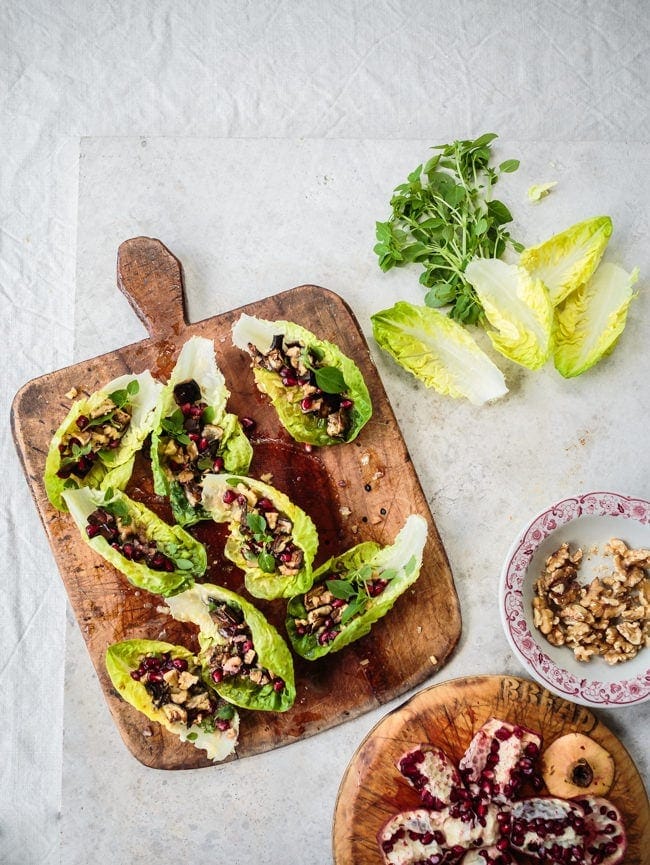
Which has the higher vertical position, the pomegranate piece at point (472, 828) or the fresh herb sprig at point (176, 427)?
the fresh herb sprig at point (176, 427)

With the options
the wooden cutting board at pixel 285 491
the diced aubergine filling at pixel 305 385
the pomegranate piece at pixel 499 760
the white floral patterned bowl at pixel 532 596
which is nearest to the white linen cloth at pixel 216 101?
the wooden cutting board at pixel 285 491

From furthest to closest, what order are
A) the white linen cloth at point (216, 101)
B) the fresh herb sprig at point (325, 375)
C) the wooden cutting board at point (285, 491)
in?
1. the white linen cloth at point (216, 101)
2. the wooden cutting board at point (285, 491)
3. the fresh herb sprig at point (325, 375)

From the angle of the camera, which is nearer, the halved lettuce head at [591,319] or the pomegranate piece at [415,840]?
the pomegranate piece at [415,840]

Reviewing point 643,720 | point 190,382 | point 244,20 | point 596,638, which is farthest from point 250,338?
point 643,720

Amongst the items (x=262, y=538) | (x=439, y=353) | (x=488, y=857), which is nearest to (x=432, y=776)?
(x=488, y=857)

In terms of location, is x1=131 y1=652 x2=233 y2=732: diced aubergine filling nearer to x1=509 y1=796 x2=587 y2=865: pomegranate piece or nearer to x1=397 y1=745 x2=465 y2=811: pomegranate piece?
x1=397 y1=745 x2=465 y2=811: pomegranate piece

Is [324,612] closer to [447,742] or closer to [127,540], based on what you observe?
[447,742]

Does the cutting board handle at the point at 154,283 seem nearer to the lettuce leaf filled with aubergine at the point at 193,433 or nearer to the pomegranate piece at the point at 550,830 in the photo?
the lettuce leaf filled with aubergine at the point at 193,433

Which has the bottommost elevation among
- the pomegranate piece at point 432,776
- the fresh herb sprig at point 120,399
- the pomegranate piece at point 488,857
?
the pomegranate piece at point 488,857
